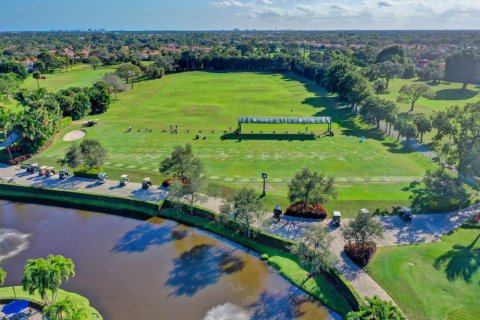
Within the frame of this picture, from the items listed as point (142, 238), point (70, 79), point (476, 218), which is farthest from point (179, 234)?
point (70, 79)

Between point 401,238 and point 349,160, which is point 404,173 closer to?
point 349,160

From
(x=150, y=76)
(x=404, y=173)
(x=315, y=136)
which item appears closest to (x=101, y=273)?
(x=404, y=173)

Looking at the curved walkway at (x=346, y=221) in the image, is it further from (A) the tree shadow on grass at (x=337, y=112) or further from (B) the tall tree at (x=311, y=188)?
(A) the tree shadow on grass at (x=337, y=112)

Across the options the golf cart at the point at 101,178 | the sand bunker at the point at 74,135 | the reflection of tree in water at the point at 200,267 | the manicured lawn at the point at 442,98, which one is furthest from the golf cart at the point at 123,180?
the manicured lawn at the point at 442,98

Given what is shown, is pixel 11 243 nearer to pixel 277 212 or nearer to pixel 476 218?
pixel 277 212

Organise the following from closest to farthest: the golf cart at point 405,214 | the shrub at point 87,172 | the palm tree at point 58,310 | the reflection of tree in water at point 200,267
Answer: the palm tree at point 58,310 → the reflection of tree in water at point 200,267 → the golf cart at point 405,214 → the shrub at point 87,172

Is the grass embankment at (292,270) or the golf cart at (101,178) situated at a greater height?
the golf cart at (101,178)

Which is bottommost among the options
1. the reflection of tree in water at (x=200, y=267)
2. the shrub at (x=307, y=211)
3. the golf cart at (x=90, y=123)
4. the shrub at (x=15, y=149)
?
the reflection of tree in water at (x=200, y=267)

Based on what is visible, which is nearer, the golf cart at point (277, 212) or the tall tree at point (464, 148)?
the golf cart at point (277, 212)
